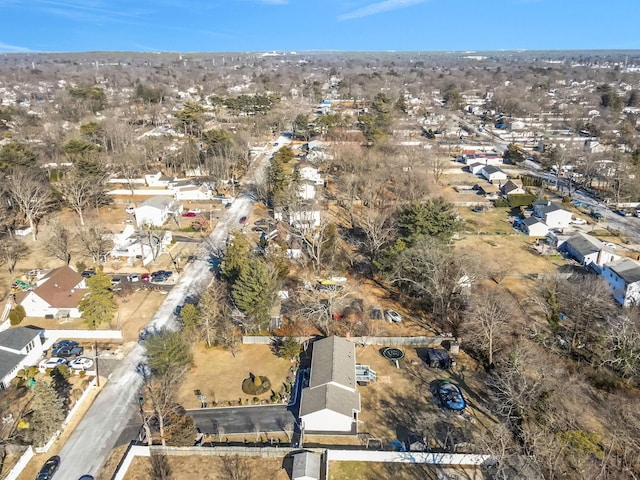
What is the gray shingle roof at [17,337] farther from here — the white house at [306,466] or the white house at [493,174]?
the white house at [493,174]

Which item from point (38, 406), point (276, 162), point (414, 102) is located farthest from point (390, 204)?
point (414, 102)

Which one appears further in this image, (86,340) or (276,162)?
(276,162)

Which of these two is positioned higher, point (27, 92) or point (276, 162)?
point (27, 92)

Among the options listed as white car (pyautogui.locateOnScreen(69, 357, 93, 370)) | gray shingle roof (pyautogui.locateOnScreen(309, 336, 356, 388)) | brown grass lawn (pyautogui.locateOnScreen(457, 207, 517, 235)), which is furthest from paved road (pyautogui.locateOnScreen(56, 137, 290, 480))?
brown grass lawn (pyautogui.locateOnScreen(457, 207, 517, 235))

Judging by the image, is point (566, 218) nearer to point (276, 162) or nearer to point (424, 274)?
point (424, 274)

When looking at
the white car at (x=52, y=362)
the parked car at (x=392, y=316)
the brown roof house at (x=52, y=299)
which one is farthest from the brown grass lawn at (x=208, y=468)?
the brown roof house at (x=52, y=299)

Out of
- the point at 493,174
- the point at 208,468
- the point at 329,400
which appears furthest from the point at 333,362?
the point at 493,174

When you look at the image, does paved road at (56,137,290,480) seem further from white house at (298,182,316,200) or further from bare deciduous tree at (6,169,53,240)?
white house at (298,182,316,200)
